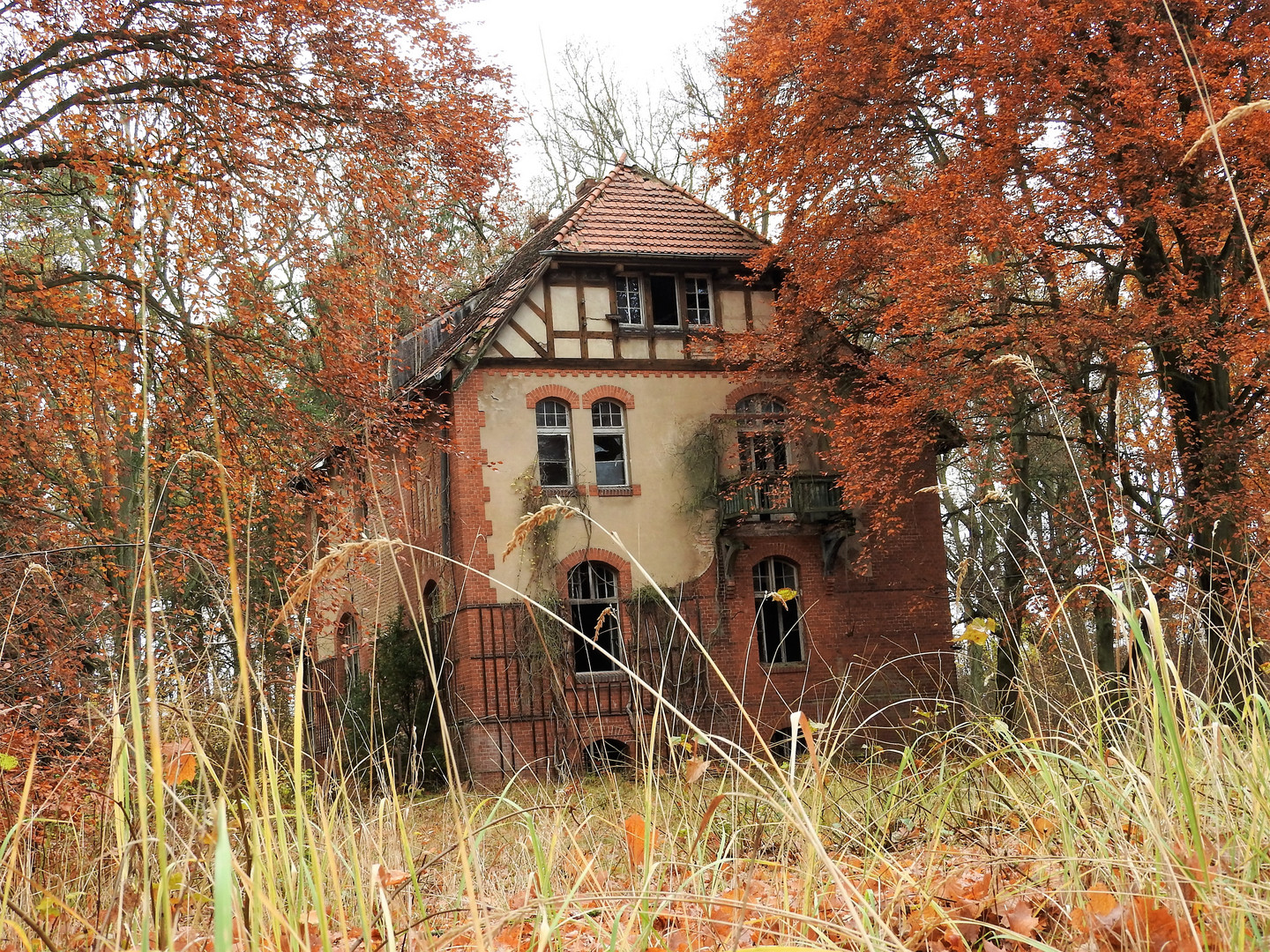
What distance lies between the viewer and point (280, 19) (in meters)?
11.3

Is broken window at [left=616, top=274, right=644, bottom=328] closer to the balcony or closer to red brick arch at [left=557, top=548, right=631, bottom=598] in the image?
the balcony

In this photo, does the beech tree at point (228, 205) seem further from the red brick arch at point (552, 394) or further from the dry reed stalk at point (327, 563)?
the dry reed stalk at point (327, 563)

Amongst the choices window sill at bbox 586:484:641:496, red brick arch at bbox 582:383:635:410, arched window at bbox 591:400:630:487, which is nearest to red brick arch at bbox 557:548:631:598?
window sill at bbox 586:484:641:496

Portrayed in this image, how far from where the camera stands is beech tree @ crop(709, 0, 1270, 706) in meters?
13.6

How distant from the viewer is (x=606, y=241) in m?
20.1

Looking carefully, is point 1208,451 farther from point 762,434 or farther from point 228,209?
point 228,209

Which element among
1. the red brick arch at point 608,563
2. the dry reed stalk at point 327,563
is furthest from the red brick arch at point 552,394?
the dry reed stalk at point 327,563

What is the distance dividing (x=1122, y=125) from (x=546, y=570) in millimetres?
9837

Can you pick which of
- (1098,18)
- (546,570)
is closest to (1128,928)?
(1098,18)

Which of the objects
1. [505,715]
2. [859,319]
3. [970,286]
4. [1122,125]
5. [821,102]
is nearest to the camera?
[1122,125]

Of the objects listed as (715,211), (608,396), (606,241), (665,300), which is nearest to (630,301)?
(665,300)

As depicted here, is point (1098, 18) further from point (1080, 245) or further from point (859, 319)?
point (859, 319)

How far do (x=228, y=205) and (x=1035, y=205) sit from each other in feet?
29.4

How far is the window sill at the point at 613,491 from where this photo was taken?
19406mm
